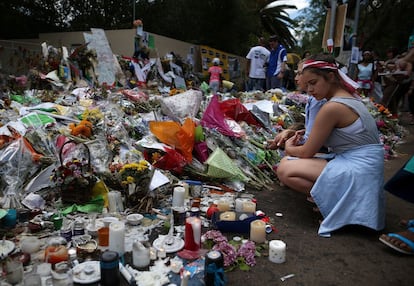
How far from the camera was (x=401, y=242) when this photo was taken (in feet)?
7.34

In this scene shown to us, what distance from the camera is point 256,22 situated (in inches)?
894

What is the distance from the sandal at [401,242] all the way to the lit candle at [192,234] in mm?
1291

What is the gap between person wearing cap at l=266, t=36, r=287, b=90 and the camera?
26.0 feet

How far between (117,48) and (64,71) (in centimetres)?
638

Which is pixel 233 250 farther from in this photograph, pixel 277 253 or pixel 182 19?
pixel 182 19

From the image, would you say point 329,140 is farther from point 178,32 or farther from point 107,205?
point 178,32

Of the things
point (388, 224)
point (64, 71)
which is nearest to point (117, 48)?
point (64, 71)

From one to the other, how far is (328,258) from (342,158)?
814mm

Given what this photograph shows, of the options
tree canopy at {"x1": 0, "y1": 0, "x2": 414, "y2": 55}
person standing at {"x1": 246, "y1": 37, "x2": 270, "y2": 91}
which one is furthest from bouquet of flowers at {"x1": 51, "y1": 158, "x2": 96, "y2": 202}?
tree canopy at {"x1": 0, "y1": 0, "x2": 414, "y2": 55}

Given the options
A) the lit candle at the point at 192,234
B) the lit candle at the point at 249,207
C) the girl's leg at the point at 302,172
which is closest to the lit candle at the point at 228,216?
the lit candle at the point at 249,207

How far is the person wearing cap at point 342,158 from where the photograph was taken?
2.49 m

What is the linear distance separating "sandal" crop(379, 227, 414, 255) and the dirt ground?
6 cm

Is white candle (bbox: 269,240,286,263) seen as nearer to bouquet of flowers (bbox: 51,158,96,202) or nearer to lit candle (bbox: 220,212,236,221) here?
lit candle (bbox: 220,212,236,221)

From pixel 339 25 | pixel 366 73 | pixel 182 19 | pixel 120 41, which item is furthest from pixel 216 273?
pixel 182 19
